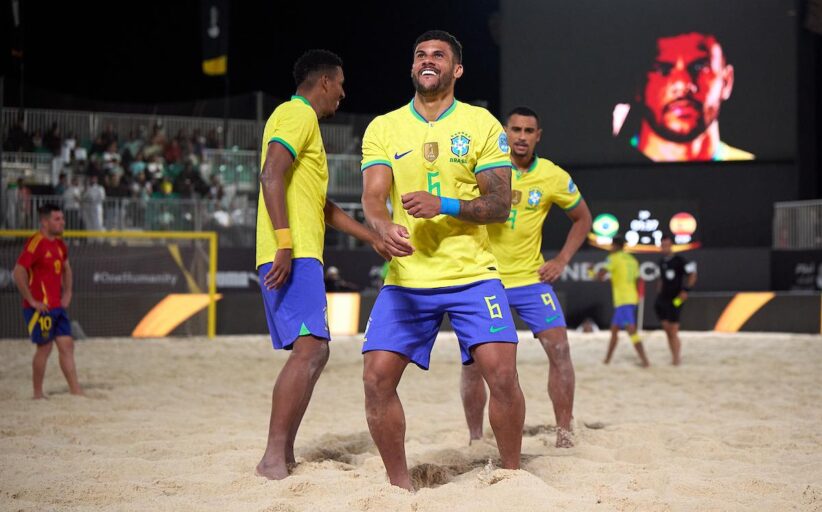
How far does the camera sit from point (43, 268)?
7883 mm

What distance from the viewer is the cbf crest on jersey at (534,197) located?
238 inches

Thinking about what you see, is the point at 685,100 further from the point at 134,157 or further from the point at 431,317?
the point at 431,317

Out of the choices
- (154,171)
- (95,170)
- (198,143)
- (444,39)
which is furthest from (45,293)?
(198,143)

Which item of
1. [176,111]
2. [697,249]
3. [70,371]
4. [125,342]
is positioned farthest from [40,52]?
[70,371]

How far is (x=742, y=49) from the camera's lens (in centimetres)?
2078

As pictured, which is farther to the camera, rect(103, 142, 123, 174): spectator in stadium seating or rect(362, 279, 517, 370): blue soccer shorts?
rect(103, 142, 123, 174): spectator in stadium seating

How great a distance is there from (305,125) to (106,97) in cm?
2302

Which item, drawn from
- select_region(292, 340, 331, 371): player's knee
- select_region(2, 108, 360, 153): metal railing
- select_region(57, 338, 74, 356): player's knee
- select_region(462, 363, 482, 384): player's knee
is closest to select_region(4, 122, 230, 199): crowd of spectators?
select_region(2, 108, 360, 153): metal railing

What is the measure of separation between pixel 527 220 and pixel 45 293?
14.4 ft

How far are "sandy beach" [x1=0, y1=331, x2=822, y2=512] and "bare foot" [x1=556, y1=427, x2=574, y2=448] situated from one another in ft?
0.30

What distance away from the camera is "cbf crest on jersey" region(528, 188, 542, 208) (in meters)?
6.04

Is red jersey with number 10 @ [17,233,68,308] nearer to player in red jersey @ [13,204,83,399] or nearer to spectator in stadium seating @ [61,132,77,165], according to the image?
player in red jersey @ [13,204,83,399]

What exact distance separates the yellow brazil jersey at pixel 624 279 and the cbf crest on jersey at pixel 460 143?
8.15 meters

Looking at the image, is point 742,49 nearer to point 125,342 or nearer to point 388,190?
point 125,342
